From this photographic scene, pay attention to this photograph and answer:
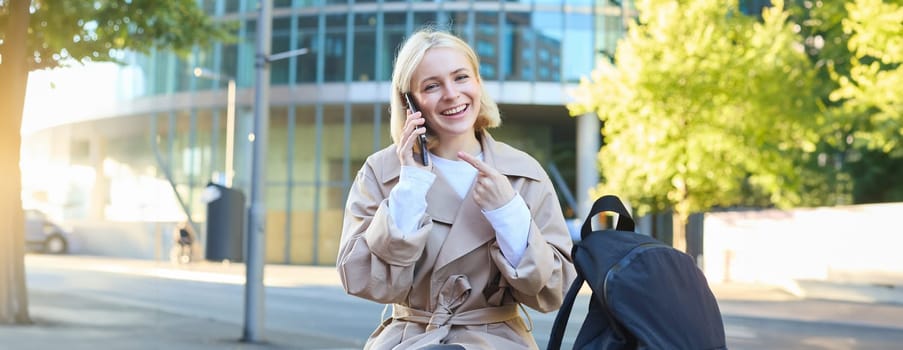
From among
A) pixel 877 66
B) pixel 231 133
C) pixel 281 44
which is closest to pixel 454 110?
pixel 877 66

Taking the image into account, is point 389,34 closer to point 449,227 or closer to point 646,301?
point 449,227

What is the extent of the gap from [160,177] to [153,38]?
29.9 meters

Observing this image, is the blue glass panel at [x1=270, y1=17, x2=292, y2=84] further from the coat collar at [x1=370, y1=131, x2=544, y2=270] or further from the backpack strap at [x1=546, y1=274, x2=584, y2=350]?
the backpack strap at [x1=546, y1=274, x2=584, y2=350]

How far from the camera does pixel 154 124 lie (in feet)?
137

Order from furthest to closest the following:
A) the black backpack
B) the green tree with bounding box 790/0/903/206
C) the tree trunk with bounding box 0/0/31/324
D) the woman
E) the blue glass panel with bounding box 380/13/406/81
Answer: the blue glass panel with bounding box 380/13/406/81 < the green tree with bounding box 790/0/903/206 < the tree trunk with bounding box 0/0/31/324 < the woman < the black backpack

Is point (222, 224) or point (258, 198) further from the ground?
point (258, 198)

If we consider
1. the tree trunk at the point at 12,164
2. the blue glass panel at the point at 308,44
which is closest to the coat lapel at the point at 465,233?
the tree trunk at the point at 12,164

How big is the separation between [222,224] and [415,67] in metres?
9.08

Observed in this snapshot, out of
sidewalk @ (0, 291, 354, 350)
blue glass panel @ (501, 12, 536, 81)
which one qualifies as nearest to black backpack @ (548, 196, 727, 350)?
sidewalk @ (0, 291, 354, 350)

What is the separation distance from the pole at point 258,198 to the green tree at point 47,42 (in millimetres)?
2032

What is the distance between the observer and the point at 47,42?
12820 mm

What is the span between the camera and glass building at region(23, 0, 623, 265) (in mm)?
36062

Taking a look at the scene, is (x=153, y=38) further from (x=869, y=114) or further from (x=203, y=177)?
(x=203, y=177)

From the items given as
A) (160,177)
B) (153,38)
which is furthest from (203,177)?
(153,38)
